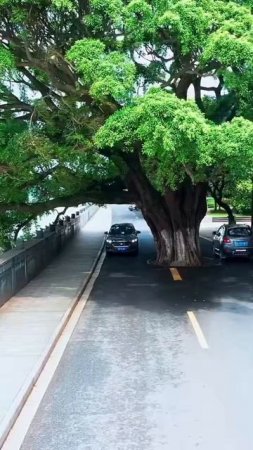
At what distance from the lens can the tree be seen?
15.1 m

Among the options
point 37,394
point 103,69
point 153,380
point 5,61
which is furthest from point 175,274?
point 37,394

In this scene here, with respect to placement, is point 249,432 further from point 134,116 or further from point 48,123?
point 48,123

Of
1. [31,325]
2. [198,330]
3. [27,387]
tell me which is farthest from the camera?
[31,325]

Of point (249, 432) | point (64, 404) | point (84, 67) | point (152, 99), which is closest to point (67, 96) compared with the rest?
point (84, 67)

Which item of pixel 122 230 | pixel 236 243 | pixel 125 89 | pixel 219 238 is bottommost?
pixel 236 243

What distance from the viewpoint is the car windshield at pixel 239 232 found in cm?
2686

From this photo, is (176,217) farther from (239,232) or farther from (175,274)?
(239,232)

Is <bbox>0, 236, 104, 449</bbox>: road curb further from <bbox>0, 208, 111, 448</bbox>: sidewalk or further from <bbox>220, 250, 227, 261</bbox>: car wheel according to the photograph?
<bbox>220, 250, 227, 261</bbox>: car wheel

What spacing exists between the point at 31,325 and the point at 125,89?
6265 millimetres

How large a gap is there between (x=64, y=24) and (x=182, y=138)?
5851mm

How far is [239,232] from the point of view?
27.1 m

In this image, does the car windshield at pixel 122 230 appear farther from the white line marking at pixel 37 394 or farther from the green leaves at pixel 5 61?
the white line marking at pixel 37 394

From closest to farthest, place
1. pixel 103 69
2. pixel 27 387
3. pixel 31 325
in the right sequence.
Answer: pixel 27 387 < pixel 31 325 < pixel 103 69

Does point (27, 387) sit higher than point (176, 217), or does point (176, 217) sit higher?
point (176, 217)
